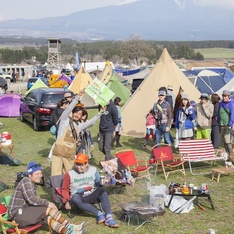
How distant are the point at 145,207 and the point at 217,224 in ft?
4.18

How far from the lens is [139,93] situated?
14008mm

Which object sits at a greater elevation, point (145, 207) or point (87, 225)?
point (145, 207)

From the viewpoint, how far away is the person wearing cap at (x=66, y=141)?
23.2 feet

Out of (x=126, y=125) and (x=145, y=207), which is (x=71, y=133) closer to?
(x=145, y=207)

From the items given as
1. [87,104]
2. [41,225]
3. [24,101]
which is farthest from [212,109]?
[87,104]

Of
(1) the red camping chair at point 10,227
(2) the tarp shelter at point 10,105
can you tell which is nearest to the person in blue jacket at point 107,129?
(1) the red camping chair at point 10,227

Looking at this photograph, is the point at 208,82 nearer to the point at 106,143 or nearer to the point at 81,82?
the point at 81,82

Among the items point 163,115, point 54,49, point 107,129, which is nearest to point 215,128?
point 163,115

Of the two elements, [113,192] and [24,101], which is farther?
[24,101]

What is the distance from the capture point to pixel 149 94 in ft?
45.2

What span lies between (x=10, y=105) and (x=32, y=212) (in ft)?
45.1

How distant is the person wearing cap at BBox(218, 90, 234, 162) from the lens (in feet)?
31.3

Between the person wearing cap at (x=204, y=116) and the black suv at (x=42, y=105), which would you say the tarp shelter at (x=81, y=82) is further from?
the person wearing cap at (x=204, y=116)

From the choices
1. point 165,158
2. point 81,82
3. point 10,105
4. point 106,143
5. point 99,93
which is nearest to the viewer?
point 99,93
